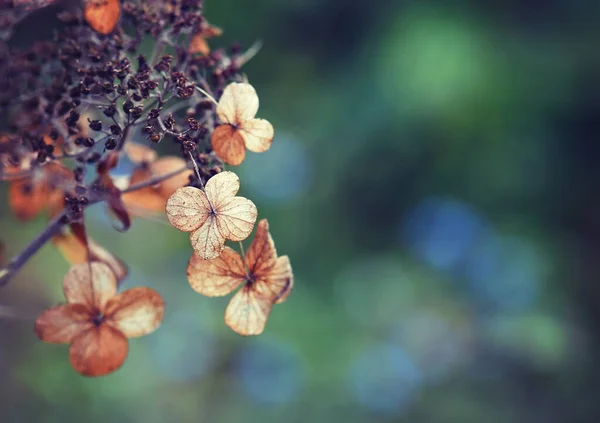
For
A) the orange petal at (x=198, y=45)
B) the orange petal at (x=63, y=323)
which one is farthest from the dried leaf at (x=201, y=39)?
the orange petal at (x=63, y=323)

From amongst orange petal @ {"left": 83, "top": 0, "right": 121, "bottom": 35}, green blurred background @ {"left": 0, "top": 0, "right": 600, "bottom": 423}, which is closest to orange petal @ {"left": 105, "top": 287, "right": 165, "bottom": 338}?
Result: orange petal @ {"left": 83, "top": 0, "right": 121, "bottom": 35}

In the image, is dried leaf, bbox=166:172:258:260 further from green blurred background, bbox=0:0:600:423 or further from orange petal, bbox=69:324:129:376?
green blurred background, bbox=0:0:600:423

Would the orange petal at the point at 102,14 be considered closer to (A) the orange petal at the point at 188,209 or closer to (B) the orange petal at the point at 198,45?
(B) the orange petal at the point at 198,45

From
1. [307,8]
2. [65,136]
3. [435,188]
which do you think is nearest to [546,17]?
[435,188]

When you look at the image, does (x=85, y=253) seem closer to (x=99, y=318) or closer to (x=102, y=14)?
(x=99, y=318)

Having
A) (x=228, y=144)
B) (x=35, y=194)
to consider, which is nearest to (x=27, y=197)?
(x=35, y=194)

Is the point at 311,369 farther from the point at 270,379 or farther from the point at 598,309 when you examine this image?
the point at 598,309
